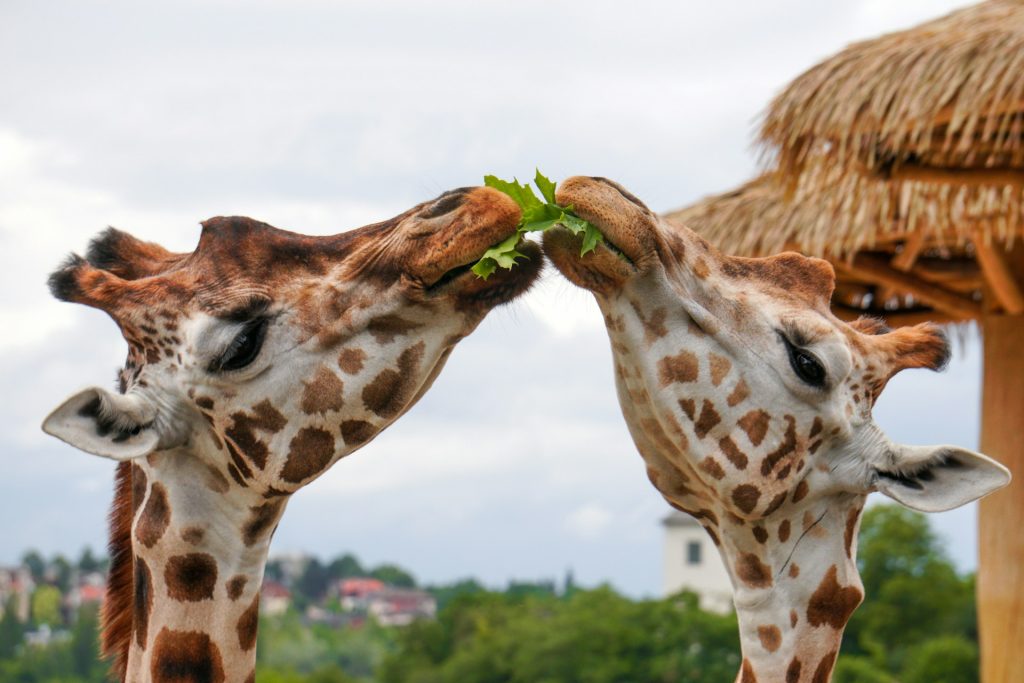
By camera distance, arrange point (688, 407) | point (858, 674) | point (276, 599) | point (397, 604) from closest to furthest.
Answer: point (688, 407) < point (858, 674) < point (276, 599) < point (397, 604)

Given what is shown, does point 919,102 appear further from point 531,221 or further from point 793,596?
point 531,221

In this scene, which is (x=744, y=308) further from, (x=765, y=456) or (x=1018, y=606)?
(x=1018, y=606)

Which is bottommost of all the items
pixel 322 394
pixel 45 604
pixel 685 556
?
pixel 322 394

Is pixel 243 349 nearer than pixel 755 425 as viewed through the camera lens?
Yes

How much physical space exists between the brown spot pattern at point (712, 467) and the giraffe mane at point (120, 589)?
131cm

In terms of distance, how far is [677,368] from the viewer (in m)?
3.24

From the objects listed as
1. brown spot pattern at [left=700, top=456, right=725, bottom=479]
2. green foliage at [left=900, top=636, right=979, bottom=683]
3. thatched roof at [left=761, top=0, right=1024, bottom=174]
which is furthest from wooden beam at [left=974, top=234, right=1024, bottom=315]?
green foliage at [left=900, top=636, right=979, bottom=683]

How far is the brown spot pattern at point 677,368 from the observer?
10.6ft

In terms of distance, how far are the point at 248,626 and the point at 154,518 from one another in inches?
12.1

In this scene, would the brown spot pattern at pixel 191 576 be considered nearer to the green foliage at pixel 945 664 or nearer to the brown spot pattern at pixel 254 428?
the brown spot pattern at pixel 254 428

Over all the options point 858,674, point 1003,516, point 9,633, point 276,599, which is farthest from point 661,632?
point 276,599

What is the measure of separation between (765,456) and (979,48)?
15.7 ft

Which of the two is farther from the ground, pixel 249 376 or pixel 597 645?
pixel 597 645

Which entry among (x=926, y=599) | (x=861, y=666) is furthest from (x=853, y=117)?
(x=926, y=599)
